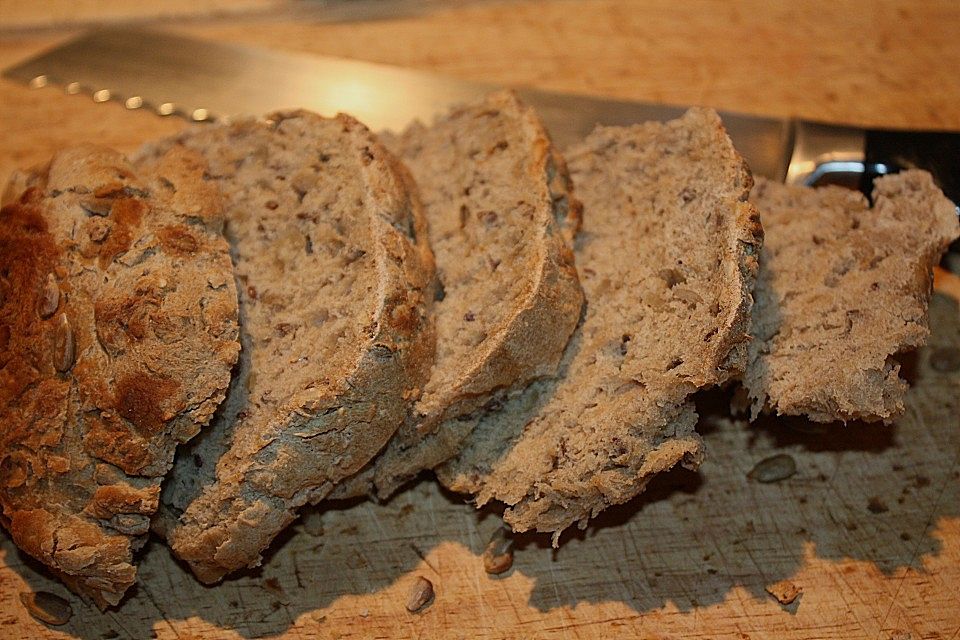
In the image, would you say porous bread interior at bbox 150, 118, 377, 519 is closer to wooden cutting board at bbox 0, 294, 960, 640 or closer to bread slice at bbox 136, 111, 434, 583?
bread slice at bbox 136, 111, 434, 583

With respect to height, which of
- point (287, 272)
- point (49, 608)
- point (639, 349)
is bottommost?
point (49, 608)

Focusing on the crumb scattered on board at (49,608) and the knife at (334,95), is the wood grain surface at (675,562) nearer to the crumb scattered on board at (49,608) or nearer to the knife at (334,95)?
the crumb scattered on board at (49,608)

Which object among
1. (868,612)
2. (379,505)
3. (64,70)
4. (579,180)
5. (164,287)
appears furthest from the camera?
(64,70)

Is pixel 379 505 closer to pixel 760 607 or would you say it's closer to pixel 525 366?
pixel 525 366

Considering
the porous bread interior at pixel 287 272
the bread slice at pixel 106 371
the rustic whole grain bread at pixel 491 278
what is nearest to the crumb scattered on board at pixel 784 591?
the rustic whole grain bread at pixel 491 278

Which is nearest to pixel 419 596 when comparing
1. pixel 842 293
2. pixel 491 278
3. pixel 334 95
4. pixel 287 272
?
pixel 491 278

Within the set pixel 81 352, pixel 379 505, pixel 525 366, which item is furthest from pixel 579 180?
pixel 81 352

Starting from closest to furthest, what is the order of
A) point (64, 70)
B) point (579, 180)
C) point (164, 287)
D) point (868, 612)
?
point (164, 287), point (868, 612), point (579, 180), point (64, 70)

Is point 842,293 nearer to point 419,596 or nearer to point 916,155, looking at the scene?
point 916,155
